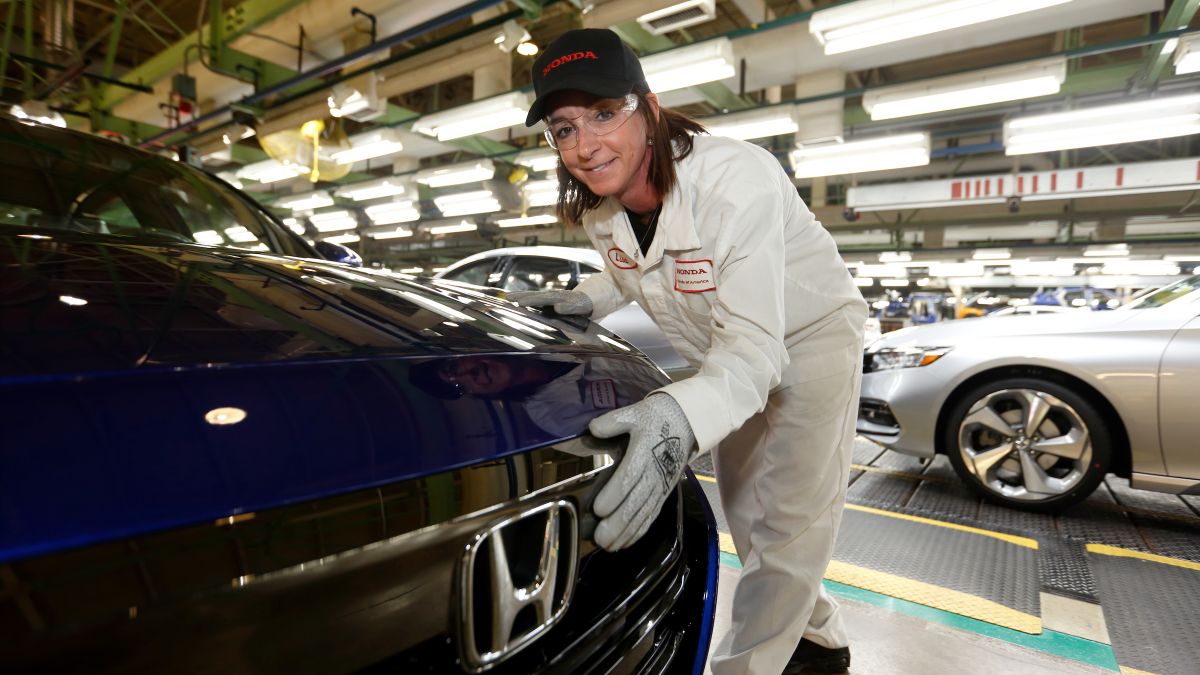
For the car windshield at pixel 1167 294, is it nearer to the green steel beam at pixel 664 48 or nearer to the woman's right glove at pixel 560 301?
the woman's right glove at pixel 560 301

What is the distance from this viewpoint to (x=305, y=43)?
22.3ft

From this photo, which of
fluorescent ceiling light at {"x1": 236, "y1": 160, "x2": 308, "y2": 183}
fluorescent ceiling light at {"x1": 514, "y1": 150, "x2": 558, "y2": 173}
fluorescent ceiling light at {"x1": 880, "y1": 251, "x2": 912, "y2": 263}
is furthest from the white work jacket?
fluorescent ceiling light at {"x1": 880, "y1": 251, "x2": 912, "y2": 263}

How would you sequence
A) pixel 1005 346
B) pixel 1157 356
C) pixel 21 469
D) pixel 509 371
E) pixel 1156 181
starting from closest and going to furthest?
1. pixel 21 469
2. pixel 509 371
3. pixel 1157 356
4. pixel 1005 346
5. pixel 1156 181

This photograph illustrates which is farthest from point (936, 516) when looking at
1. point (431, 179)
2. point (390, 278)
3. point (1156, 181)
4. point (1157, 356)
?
point (431, 179)

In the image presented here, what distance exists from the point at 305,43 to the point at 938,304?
23.7 meters

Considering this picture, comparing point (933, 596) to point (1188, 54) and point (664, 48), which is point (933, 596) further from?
point (664, 48)

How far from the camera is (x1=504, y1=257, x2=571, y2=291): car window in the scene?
493cm

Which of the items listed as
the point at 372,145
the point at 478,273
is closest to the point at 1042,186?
the point at 478,273

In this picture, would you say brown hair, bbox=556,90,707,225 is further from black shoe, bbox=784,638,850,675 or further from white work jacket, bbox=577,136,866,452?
black shoe, bbox=784,638,850,675

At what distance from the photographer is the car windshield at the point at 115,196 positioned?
1.37 meters

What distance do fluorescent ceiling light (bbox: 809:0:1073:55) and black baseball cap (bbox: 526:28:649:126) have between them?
12.0 feet

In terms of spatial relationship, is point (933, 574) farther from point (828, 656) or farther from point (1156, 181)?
point (1156, 181)

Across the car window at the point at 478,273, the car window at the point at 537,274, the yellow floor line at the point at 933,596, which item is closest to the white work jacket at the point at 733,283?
the yellow floor line at the point at 933,596

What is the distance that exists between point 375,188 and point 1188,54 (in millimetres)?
10761
